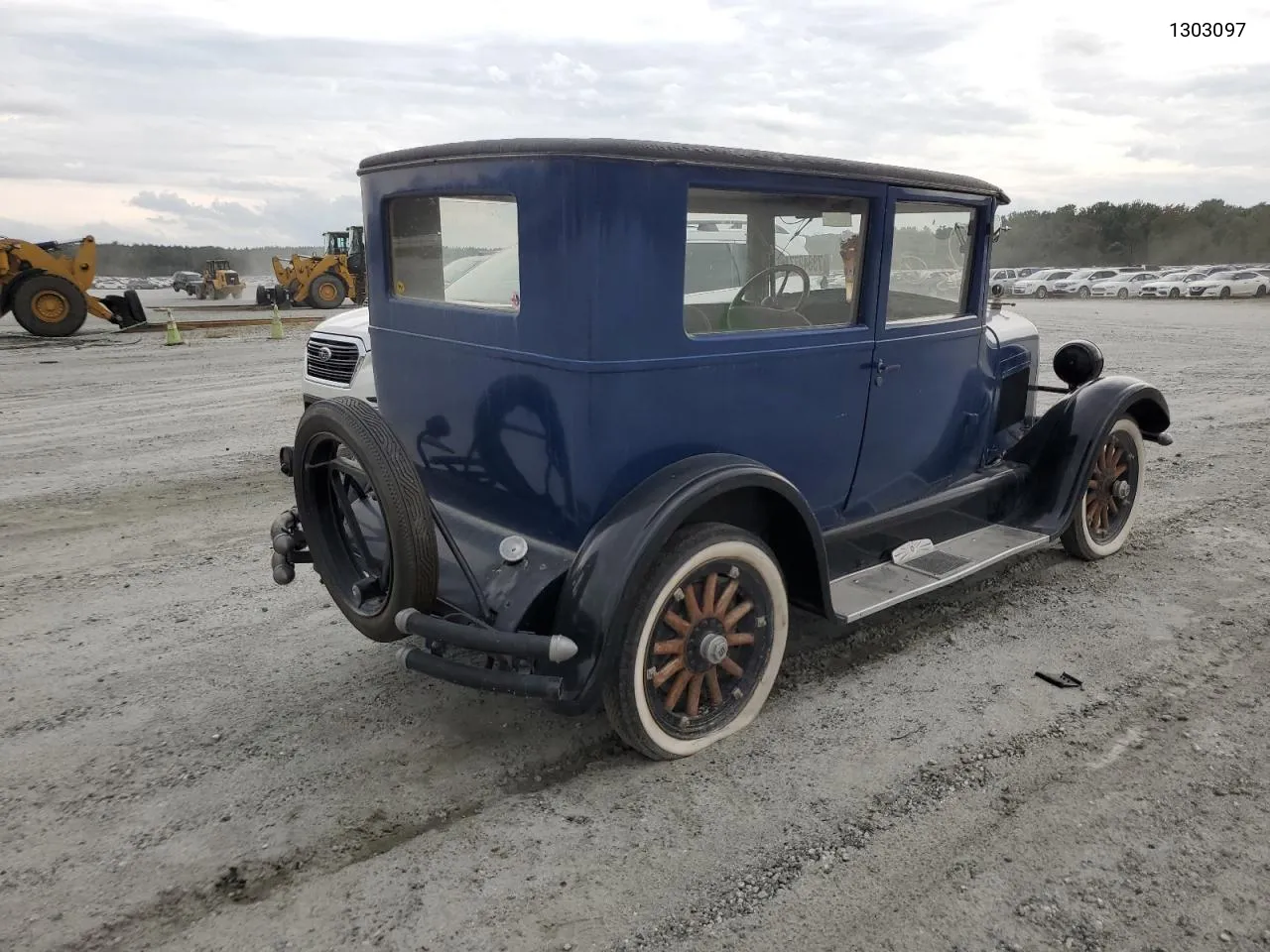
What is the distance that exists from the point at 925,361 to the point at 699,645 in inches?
67.6

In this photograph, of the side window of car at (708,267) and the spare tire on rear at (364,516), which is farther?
the side window of car at (708,267)

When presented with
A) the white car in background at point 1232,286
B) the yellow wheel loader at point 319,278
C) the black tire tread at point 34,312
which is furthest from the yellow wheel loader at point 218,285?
the white car in background at point 1232,286

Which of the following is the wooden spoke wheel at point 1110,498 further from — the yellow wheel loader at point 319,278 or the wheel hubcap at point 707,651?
the yellow wheel loader at point 319,278

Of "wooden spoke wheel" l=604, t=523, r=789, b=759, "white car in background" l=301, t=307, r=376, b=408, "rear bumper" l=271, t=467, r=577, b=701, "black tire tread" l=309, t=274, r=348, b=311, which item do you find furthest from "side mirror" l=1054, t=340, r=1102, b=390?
"black tire tread" l=309, t=274, r=348, b=311

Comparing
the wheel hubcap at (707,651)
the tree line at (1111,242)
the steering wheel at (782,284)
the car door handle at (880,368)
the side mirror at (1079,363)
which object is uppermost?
the tree line at (1111,242)

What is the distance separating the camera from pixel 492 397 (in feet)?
9.90

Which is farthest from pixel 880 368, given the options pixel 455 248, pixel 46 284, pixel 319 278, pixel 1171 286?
pixel 1171 286

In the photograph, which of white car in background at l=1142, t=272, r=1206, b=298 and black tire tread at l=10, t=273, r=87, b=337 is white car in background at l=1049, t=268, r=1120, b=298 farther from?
black tire tread at l=10, t=273, r=87, b=337

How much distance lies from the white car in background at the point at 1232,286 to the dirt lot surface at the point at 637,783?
31373 millimetres

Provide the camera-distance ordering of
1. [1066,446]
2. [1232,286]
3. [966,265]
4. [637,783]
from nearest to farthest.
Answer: [637,783]
[966,265]
[1066,446]
[1232,286]

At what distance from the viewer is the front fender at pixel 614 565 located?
261cm

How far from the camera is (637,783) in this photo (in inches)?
110

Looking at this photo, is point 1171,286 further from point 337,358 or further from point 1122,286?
point 337,358

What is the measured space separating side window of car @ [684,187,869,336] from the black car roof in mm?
114
